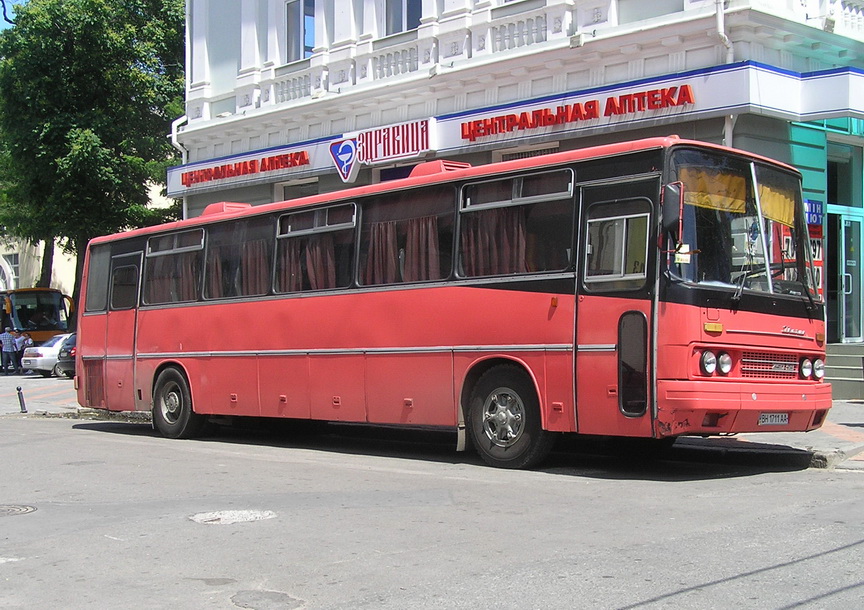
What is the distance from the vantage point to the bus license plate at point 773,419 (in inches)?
392

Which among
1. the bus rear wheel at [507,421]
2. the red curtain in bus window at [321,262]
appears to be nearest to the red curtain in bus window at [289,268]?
the red curtain in bus window at [321,262]

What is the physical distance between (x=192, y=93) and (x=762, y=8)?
15.3 meters

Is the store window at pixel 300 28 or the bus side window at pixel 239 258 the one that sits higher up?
the store window at pixel 300 28

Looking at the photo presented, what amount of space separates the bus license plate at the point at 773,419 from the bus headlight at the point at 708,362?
72 centimetres

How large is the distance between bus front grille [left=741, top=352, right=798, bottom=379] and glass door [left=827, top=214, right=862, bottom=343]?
9.23m

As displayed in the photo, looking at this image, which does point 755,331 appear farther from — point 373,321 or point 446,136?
point 446,136

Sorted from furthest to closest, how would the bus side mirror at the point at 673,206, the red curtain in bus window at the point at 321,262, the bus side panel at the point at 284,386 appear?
the bus side panel at the point at 284,386 < the red curtain in bus window at the point at 321,262 < the bus side mirror at the point at 673,206

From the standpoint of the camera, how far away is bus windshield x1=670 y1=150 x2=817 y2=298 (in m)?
9.77

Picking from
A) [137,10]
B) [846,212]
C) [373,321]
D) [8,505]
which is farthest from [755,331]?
[137,10]

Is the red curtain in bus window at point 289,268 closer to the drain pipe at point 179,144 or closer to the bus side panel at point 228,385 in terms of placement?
the bus side panel at point 228,385

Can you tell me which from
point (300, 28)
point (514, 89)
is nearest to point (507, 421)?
point (514, 89)

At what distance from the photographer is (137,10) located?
37.0 metres

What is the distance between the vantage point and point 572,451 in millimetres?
12883

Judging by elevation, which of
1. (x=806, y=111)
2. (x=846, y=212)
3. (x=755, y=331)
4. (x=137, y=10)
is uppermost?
(x=137, y=10)
